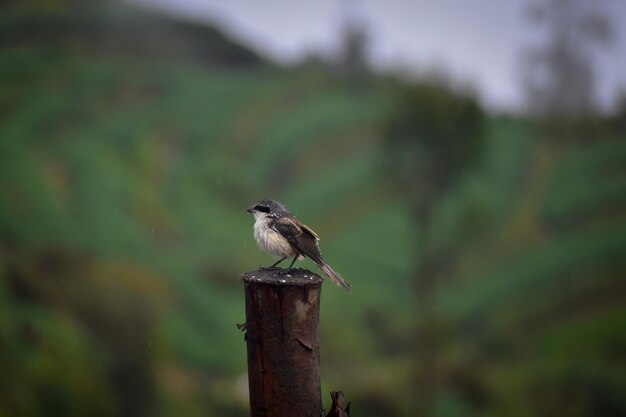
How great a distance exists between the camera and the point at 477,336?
30.0 meters

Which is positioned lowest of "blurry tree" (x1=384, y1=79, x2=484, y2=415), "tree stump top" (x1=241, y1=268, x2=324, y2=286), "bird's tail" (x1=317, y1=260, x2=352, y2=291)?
"tree stump top" (x1=241, y1=268, x2=324, y2=286)

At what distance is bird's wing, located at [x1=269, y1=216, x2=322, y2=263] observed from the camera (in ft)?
23.5

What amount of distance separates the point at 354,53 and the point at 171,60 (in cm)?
1052

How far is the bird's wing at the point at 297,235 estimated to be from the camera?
283 inches

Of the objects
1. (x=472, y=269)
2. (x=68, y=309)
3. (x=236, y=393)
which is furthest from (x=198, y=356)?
(x=472, y=269)

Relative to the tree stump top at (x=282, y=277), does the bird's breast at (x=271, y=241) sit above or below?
above

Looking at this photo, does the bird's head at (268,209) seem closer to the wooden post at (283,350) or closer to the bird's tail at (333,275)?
the bird's tail at (333,275)

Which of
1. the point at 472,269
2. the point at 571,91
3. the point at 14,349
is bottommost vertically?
the point at 14,349

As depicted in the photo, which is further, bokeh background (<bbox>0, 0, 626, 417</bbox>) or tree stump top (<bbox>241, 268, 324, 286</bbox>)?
bokeh background (<bbox>0, 0, 626, 417</bbox>)

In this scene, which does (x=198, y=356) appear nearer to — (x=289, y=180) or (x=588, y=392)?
(x=289, y=180)

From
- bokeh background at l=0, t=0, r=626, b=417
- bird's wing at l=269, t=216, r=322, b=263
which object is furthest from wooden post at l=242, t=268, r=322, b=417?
bokeh background at l=0, t=0, r=626, b=417

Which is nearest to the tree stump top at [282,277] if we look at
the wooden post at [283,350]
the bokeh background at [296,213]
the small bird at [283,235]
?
the wooden post at [283,350]

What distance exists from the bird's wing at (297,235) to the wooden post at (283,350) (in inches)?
99.3

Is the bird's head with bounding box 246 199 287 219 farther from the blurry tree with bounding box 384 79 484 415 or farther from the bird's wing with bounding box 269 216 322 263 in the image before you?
the blurry tree with bounding box 384 79 484 415
